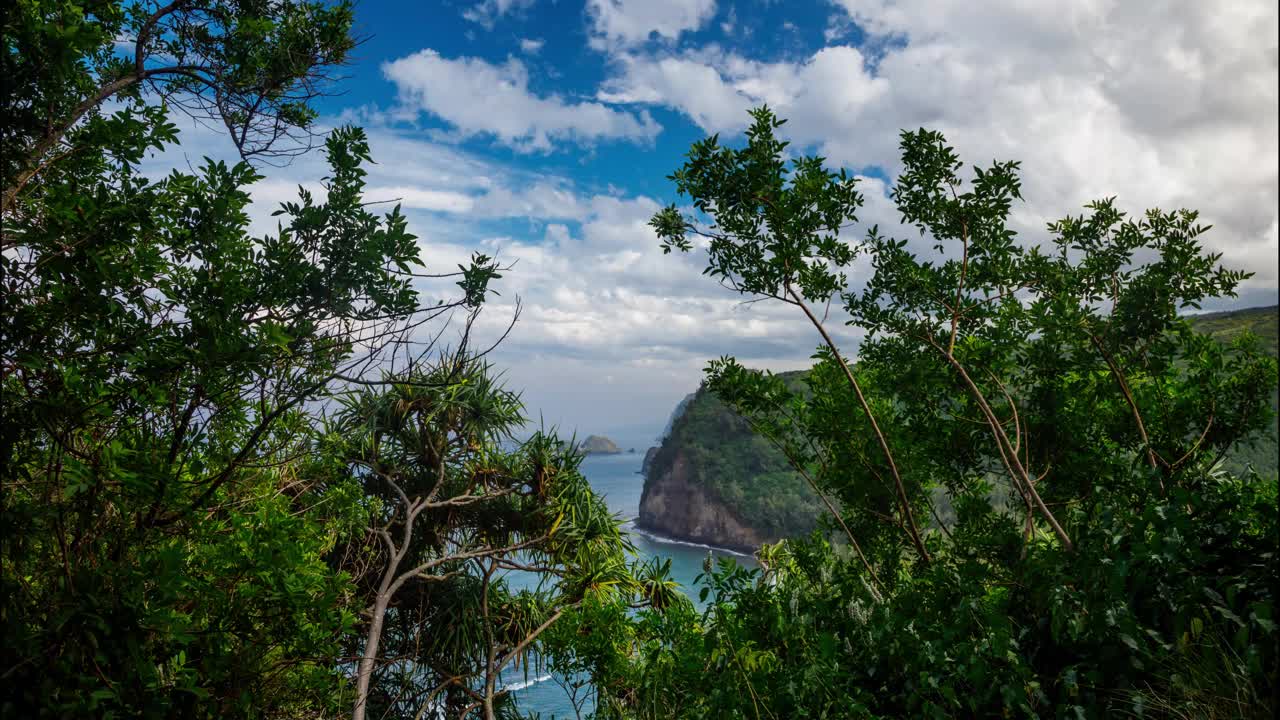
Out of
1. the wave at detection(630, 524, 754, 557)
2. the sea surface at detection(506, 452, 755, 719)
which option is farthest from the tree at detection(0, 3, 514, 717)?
the wave at detection(630, 524, 754, 557)

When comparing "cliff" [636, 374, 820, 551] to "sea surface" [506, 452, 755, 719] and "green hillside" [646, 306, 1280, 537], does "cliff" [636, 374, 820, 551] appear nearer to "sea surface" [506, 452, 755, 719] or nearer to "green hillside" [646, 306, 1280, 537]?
"green hillside" [646, 306, 1280, 537]

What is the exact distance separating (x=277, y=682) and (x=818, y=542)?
2.96m

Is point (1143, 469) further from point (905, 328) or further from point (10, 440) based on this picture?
point (10, 440)

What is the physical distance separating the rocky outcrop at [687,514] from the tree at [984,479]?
2669cm

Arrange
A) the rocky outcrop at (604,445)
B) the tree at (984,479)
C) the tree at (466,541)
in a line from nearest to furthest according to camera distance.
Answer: the tree at (984,479), the tree at (466,541), the rocky outcrop at (604,445)

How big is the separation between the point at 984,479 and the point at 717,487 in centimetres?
2687

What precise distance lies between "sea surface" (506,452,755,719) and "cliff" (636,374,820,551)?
0.91m

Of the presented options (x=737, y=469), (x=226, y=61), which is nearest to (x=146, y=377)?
(x=226, y=61)

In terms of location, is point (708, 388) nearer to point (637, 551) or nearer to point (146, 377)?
point (637, 551)

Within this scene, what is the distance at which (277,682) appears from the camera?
10.3ft

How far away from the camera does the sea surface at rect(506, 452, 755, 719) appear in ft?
20.7

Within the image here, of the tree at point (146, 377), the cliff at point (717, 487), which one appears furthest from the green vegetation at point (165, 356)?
the cliff at point (717, 487)

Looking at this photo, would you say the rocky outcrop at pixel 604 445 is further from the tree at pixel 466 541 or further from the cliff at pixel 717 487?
the tree at pixel 466 541

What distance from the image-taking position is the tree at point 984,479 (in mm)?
1994
